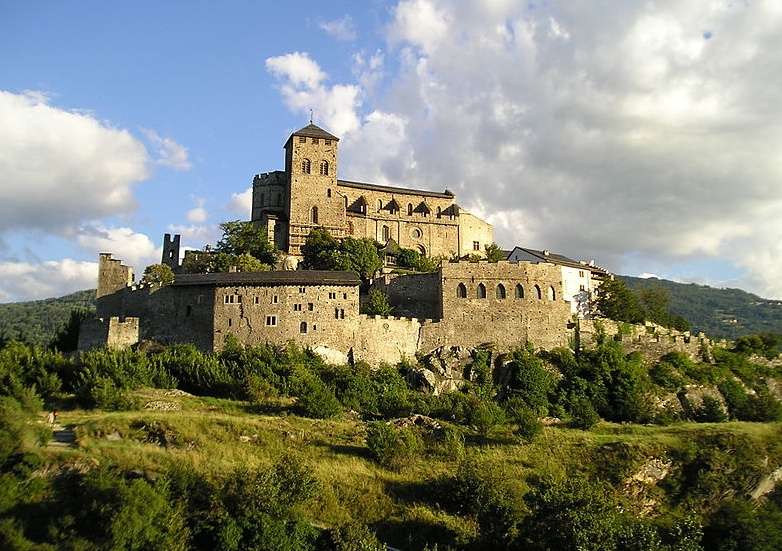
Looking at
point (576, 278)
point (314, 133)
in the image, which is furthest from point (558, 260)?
point (314, 133)

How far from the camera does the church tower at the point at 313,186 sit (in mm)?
75375

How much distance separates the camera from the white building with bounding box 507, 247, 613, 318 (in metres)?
68.3

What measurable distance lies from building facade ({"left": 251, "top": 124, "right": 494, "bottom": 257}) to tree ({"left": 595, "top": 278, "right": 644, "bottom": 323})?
72.7 feet

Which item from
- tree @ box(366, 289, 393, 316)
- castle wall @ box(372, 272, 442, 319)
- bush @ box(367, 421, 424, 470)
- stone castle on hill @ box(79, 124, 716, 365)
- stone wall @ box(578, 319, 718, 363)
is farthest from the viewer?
castle wall @ box(372, 272, 442, 319)

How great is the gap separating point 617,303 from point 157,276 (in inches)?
1646

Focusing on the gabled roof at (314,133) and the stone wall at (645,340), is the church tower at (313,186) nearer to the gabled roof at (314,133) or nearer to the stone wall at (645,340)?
the gabled roof at (314,133)

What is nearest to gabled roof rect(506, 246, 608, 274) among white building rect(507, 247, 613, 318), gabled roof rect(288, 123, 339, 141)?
white building rect(507, 247, 613, 318)

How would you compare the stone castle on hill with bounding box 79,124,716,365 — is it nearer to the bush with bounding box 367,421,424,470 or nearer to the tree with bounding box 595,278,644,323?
the tree with bounding box 595,278,644,323

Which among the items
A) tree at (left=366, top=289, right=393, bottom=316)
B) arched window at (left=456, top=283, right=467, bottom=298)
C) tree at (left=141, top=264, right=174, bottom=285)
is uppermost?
tree at (left=141, top=264, right=174, bottom=285)

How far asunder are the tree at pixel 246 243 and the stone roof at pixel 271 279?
1449cm

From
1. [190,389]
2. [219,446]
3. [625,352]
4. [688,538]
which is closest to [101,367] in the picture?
[190,389]

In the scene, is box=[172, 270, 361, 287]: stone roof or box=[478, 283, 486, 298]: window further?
box=[478, 283, 486, 298]: window

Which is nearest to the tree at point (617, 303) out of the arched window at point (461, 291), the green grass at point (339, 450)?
the arched window at point (461, 291)

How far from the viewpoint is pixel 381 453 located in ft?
120
